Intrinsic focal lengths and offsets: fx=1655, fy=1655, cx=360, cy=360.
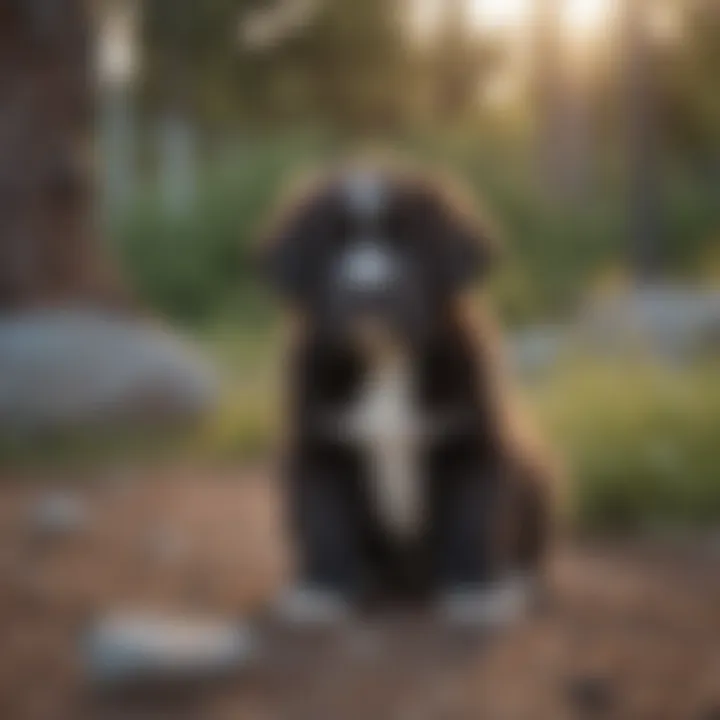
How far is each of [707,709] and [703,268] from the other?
30 centimetres

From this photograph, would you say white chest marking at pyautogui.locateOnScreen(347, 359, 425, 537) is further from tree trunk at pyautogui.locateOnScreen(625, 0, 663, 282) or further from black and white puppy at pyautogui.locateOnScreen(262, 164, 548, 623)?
tree trunk at pyautogui.locateOnScreen(625, 0, 663, 282)

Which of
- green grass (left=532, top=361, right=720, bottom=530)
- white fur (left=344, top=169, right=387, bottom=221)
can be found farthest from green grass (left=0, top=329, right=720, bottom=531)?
white fur (left=344, top=169, right=387, bottom=221)

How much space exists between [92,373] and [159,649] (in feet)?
0.67

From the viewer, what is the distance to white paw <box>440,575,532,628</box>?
111 centimetres

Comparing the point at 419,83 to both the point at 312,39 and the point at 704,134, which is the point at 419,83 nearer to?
the point at 312,39

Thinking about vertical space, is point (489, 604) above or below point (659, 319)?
below

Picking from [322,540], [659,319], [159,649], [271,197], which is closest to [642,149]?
[659,319]

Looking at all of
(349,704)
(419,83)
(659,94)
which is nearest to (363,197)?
(419,83)

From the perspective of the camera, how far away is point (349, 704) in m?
1.01

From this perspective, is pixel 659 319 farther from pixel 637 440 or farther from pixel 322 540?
pixel 322 540

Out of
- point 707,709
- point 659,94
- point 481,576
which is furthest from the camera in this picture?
point 481,576

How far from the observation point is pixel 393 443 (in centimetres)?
121

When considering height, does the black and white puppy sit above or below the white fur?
below

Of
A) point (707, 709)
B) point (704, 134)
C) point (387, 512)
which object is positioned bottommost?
point (707, 709)
